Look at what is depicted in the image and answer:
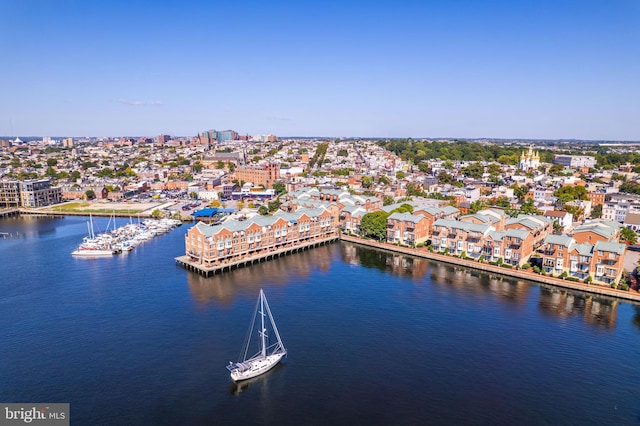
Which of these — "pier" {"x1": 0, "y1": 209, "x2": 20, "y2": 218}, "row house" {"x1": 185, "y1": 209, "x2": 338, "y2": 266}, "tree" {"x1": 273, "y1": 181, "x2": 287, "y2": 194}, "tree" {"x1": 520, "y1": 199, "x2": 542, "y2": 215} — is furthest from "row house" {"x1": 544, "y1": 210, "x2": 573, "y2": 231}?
"pier" {"x1": 0, "y1": 209, "x2": 20, "y2": 218}

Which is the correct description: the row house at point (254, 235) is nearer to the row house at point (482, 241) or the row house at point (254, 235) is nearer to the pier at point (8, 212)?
the row house at point (482, 241)

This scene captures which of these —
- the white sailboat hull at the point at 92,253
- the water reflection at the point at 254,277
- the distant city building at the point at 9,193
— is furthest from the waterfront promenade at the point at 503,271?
the distant city building at the point at 9,193

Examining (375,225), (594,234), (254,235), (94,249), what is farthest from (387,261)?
(94,249)

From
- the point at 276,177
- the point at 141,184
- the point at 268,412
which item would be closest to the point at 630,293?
the point at 268,412

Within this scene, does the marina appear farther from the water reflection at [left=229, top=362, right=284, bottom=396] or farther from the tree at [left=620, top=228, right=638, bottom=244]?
the tree at [left=620, top=228, right=638, bottom=244]

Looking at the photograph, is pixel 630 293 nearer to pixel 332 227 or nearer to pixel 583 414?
pixel 583 414
